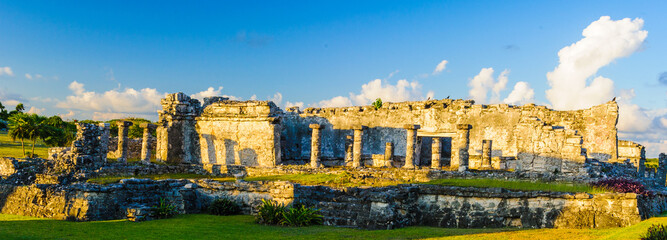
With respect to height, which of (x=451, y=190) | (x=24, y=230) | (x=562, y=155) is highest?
(x=562, y=155)

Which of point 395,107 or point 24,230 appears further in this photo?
point 395,107

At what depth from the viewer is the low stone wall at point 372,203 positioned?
12289mm

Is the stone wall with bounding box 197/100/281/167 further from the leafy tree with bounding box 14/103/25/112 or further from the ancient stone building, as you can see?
the leafy tree with bounding box 14/103/25/112

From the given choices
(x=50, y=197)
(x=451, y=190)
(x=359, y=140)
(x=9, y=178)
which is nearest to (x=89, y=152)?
(x=9, y=178)

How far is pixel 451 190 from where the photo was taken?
1428 cm

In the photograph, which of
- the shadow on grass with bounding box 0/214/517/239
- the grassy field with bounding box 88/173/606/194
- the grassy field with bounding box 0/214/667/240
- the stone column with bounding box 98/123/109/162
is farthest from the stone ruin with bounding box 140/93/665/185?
the shadow on grass with bounding box 0/214/517/239

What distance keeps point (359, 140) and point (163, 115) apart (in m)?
10.7

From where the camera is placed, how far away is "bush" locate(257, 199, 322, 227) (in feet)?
40.7

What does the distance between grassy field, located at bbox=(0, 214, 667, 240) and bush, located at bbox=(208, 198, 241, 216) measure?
2.22 metres

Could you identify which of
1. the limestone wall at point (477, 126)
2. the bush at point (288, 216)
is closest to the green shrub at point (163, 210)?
the bush at point (288, 216)

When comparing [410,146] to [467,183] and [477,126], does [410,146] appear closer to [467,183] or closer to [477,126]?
[477,126]

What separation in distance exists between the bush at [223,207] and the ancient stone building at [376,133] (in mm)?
8920

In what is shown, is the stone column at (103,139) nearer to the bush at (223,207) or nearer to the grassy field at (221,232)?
the bush at (223,207)

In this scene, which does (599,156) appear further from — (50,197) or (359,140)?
(50,197)
